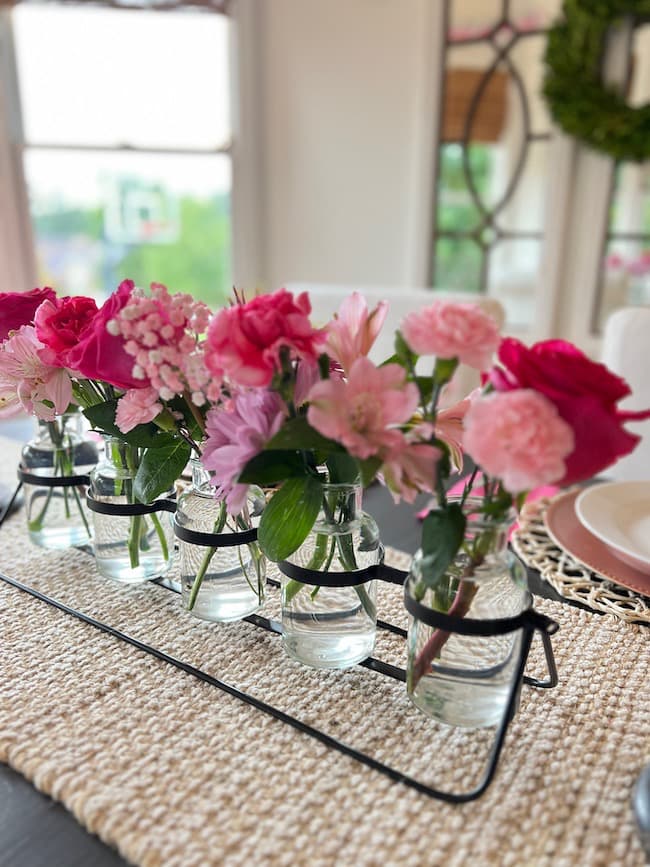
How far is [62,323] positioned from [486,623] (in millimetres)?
447

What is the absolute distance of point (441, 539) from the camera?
477 mm

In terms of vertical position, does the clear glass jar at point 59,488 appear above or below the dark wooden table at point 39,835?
above

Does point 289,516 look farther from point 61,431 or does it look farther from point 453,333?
point 61,431

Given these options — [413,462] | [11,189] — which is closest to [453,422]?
[413,462]

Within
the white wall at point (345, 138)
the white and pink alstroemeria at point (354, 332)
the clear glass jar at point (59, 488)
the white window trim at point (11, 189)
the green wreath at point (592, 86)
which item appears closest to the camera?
the white and pink alstroemeria at point (354, 332)

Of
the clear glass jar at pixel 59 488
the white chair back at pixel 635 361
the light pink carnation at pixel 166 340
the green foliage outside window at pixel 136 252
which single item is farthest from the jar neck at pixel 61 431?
the green foliage outside window at pixel 136 252

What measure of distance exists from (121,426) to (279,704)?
0.27m

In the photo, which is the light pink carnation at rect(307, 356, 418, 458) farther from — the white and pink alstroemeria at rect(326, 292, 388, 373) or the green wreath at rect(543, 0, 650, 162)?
the green wreath at rect(543, 0, 650, 162)

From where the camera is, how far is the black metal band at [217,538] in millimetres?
640

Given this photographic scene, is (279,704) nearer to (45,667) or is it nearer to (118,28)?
(45,667)

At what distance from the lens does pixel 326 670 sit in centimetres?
62

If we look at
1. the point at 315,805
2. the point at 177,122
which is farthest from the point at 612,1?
the point at 315,805

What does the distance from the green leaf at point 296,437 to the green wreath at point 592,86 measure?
8.39ft

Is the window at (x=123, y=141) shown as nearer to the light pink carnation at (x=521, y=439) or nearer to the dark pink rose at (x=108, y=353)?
the dark pink rose at (x=108, y=353)
